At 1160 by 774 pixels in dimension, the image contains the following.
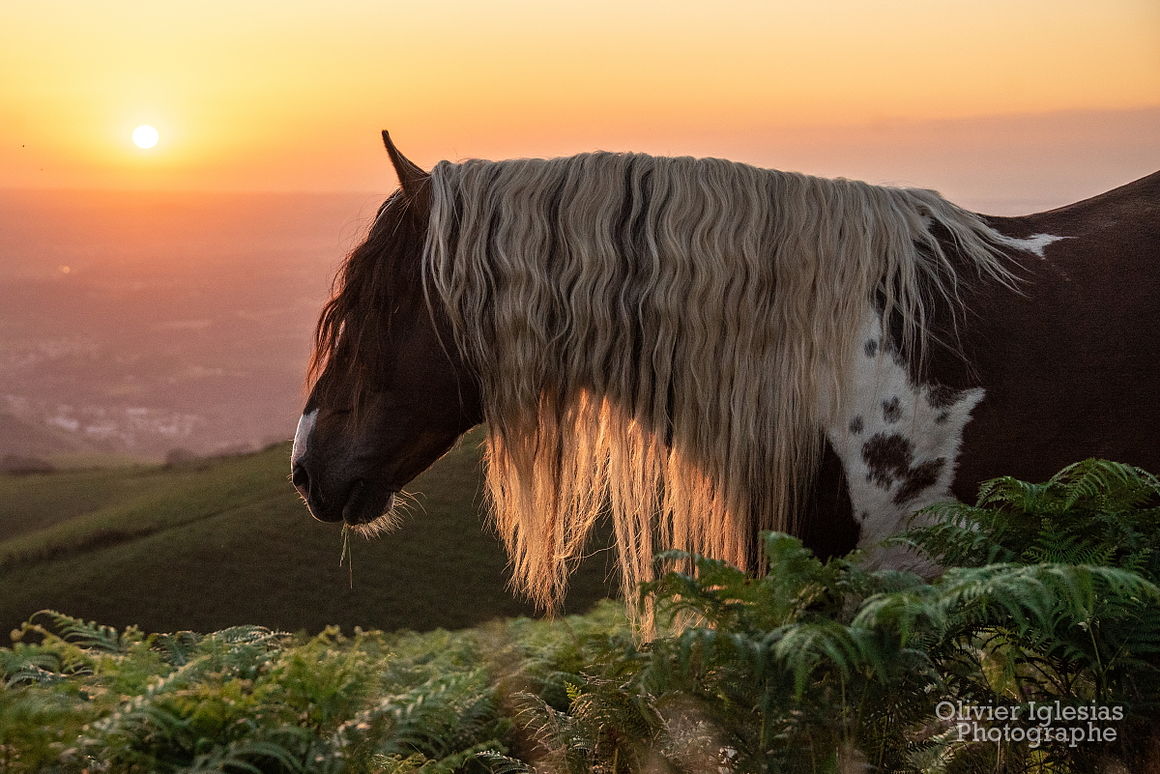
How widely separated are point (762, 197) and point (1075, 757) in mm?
1813

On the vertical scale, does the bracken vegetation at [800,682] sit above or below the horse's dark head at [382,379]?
below

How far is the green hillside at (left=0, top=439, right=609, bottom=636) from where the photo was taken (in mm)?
13586

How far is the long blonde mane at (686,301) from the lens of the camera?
3014mm

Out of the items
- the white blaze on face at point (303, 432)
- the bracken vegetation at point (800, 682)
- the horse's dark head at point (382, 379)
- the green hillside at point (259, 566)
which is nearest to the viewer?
the bracken vegetation at point (800, 682)

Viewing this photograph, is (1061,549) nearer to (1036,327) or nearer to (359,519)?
(1036,327)

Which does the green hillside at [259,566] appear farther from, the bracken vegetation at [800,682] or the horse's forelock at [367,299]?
the bracken vegetation at [800,682]

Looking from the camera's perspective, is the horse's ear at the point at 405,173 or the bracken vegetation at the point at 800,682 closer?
the bracken vegetation at the point at 800,682

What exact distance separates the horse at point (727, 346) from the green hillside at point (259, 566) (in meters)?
9.11

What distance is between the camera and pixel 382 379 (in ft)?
10.4

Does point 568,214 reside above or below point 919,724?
above

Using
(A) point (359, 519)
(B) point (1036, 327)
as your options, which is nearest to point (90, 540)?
(A) point (359, 519)

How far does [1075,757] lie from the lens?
95.0 inches

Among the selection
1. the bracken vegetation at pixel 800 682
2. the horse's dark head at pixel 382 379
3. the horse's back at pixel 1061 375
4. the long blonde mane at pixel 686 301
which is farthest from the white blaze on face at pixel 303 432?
the horse's back at pixel 1061 375

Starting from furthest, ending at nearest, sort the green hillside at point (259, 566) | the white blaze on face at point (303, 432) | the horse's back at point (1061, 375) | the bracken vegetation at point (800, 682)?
the green hillside at point (259, 566) < the white blaze on face at point (303, 432) < the horse's back at point (1061, 375) < the bracken vegetation at point (800, 682)
